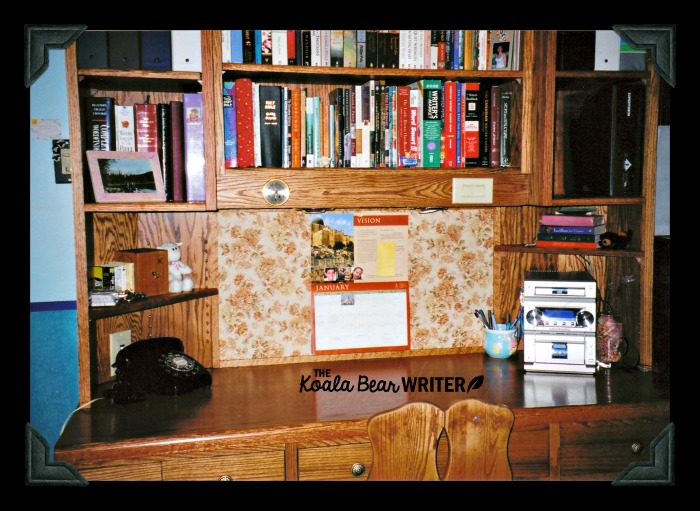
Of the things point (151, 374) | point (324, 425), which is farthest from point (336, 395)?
point (151, 374)

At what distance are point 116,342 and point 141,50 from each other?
100 centimetres

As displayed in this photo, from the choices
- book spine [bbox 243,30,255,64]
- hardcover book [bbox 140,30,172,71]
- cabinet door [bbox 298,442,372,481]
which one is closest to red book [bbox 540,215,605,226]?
cabinet door [bbox 298,442,372,481]

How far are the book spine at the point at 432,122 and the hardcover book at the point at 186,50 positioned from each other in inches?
29.8

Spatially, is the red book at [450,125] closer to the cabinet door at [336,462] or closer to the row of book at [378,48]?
the row of book at [378,48]

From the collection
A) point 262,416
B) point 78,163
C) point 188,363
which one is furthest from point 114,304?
point 262,416

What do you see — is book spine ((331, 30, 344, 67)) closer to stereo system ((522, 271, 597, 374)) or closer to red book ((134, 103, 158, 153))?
red book ((134, 103, 158, 153))

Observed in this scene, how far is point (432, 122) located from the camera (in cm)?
215

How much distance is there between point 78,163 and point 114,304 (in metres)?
0.45

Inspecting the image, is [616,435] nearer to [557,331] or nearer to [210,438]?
[557,331]

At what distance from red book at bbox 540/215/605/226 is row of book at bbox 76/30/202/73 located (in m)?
1.35

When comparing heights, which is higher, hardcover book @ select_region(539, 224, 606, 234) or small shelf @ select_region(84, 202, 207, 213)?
small shelf @ select_region(84, 202, 207, 213)

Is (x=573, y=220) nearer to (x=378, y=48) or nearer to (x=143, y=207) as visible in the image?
(x=378, y=48)

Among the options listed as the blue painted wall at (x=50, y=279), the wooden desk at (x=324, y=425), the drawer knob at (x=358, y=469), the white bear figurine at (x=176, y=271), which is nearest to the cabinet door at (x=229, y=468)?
the wooden desk at (x=324, y=425)

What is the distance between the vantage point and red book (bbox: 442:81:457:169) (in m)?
2.15
